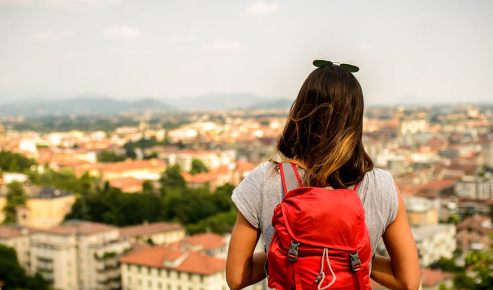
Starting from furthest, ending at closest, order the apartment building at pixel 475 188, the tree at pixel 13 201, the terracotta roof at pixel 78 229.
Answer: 1. the apartment building at pixel 475 188
2. the tree at pixel 13 201
3. the terracotta roof at pixel 78 229

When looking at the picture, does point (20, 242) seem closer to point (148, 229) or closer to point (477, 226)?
point (148, 229)

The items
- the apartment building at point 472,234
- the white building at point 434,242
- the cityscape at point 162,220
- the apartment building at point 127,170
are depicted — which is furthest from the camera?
the apartment building at point 127,170

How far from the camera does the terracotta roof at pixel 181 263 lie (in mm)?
11406

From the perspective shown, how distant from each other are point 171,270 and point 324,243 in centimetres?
1151

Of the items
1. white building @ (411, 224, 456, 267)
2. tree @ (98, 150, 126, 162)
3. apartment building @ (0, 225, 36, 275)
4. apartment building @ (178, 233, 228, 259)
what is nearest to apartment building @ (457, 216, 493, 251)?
white building @ (411, 224, 456, 267)

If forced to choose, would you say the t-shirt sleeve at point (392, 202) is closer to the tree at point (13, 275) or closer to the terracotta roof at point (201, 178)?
the tree at point (13, 275)

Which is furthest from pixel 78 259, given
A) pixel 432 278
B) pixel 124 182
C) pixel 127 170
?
pixel 127 170

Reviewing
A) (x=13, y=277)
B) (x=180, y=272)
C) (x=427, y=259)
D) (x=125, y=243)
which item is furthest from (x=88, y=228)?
(x=427, y=259)

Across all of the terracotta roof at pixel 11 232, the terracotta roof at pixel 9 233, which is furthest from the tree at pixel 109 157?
the terracotta roof at pixel 9 233

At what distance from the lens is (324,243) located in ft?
2.44

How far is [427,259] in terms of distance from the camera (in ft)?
54.6

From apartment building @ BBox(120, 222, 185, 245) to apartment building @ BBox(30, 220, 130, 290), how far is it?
214 cm

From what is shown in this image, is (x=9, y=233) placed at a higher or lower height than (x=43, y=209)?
higher

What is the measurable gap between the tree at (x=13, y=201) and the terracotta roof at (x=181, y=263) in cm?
994
